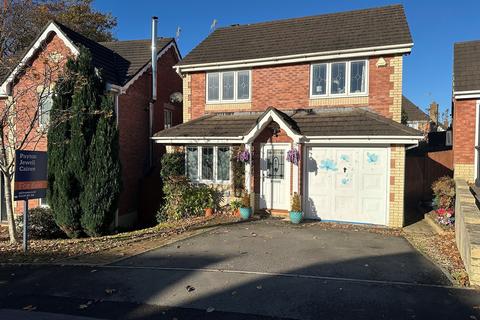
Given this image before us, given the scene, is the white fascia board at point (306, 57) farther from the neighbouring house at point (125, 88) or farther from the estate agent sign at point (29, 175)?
the estate agent sign at point (29, 175)

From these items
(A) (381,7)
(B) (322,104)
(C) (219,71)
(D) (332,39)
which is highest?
(A) (381,7)

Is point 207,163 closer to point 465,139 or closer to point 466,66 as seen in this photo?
point 465,139

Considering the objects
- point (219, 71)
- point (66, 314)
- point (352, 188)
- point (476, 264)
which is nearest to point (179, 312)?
point (66, 314)

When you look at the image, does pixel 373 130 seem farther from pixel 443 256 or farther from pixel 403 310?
pixel 403 310

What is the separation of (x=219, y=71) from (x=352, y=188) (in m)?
6.55

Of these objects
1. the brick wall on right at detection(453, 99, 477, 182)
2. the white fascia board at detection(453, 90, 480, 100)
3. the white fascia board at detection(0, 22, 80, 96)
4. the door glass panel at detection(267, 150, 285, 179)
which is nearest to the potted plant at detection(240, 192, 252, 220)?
the door glass panel at detection(267, 150, 285, 179)

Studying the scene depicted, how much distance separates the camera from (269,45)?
1442cm

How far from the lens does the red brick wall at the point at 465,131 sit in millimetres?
13133

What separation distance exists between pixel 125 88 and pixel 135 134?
1.92 metres

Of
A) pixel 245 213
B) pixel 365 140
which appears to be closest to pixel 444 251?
pixel 365 140

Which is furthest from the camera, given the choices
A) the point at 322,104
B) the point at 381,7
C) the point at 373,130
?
the point at 381,7

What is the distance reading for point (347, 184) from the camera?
11.7 metres

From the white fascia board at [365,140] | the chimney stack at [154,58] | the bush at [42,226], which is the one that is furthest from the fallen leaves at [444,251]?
the chimney stack at [154,58]

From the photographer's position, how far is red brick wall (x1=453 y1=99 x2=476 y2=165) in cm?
1313
